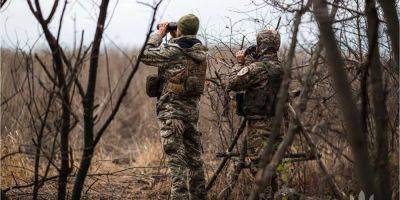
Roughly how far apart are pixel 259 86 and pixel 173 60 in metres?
0.81

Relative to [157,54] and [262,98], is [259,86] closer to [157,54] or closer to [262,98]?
[262,98]

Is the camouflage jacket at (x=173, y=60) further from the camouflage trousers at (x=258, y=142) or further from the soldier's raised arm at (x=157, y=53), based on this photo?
the camouflage trousers at (x=258, y=142)

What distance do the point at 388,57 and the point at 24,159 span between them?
4418mm

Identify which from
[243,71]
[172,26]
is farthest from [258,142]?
[172,26]

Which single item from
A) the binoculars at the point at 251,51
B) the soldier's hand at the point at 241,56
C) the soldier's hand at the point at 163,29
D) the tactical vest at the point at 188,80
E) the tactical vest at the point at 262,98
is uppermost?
the soldier's hand at the point at 163,29

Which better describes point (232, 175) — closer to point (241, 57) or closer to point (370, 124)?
point (241, 57)

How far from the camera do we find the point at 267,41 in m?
5.45

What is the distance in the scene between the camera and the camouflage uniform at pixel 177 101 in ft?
18.4

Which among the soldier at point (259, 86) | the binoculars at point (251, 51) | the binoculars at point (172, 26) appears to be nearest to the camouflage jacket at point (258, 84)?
the soldier at point (259, 86)

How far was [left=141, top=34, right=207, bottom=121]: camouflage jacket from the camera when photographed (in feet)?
18.2

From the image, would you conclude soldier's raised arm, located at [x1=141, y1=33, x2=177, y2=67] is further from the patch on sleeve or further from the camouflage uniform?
the patch on sleeve

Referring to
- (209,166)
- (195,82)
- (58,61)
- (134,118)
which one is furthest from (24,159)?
(134,118)

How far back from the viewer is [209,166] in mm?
6777

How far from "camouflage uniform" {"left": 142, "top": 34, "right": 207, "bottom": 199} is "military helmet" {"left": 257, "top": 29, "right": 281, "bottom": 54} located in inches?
21.4
